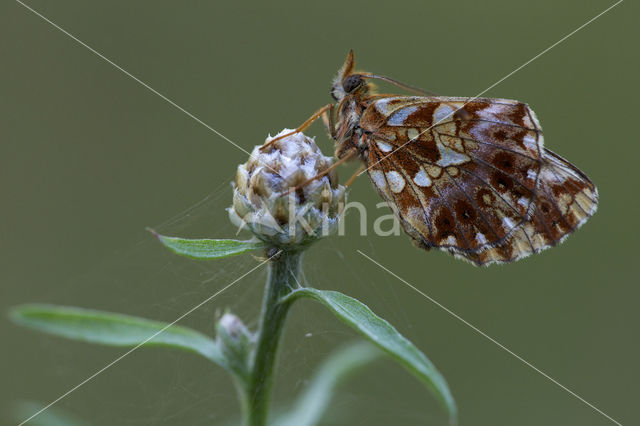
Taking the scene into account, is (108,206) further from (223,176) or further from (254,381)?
(254,381)

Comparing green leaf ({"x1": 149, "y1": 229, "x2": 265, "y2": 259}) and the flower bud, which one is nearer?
green leaf ({"x1": 149, "y1": 229, "x2": 265, "y2": 259})

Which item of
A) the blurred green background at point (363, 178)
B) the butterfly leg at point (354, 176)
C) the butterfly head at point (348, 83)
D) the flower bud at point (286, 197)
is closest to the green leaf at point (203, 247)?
the flower bud at point (286, 197)

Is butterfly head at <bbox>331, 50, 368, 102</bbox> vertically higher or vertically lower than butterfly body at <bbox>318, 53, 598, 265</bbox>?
higher

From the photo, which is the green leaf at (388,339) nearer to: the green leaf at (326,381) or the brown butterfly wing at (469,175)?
the green leaf at (326,381)

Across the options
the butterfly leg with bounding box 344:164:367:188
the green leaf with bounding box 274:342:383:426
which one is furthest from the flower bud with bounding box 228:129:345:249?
the green leaf with bounding box 274:342:383:426

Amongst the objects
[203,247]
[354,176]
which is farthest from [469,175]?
[203,247]

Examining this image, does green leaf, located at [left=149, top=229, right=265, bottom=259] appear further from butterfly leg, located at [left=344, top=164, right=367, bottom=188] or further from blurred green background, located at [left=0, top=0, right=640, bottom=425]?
blurred green background, located at [left=0, top=0, right=640, bottom=425]

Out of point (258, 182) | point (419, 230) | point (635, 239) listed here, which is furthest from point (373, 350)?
point (635, 239)
